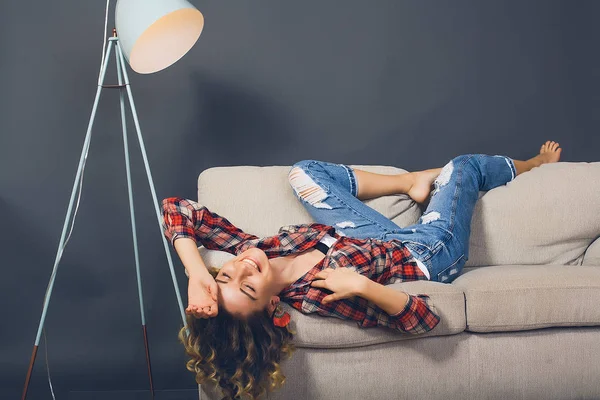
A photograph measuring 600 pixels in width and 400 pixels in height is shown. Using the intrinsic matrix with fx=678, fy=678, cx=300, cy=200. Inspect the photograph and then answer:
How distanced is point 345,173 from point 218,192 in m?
0.51

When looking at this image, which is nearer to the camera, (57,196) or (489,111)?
(57,196)

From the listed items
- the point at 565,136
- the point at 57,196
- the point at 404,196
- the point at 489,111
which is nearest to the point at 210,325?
the point at 404,196

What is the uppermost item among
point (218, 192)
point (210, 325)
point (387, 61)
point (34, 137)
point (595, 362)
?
point (387, 61)

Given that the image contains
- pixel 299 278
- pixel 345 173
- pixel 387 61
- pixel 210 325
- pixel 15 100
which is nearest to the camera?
pixel 210 325

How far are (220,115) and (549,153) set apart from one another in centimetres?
154

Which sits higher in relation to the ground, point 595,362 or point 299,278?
point 299,278

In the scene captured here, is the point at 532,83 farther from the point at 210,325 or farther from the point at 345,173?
the point at 210,325

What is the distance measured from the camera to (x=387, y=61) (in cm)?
331

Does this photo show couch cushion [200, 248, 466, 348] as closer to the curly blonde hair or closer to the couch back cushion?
the curly blonde hair

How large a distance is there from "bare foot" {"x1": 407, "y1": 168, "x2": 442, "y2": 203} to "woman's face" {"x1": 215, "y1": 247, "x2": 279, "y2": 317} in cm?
105

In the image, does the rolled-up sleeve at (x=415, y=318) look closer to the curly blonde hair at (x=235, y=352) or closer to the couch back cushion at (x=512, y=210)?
the curly blonde hair at (x=235, y=352)

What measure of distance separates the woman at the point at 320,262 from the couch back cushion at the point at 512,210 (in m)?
0.09

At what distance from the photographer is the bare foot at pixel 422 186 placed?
110 inches

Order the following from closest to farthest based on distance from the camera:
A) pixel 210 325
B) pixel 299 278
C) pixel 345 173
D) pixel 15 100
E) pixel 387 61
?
pixel 210 325 < pixel 299 278 < pixel 345 173 < pixel 15 100 < pixel 387 61
